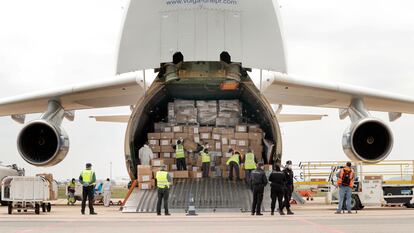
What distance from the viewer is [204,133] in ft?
64.7

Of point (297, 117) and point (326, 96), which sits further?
point (297, 117)

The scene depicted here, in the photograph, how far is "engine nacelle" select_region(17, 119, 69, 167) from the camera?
18188 millimetres

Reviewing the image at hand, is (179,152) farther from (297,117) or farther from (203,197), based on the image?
(297,117)

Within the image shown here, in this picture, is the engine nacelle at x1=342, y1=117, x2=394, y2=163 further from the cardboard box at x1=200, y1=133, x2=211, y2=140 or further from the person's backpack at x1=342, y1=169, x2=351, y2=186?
the cardboard box at x1=200, y1=133, x2=211, y2=140

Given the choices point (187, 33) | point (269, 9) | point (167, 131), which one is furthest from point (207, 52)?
point (167, 131)

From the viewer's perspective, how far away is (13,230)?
35.9 feet

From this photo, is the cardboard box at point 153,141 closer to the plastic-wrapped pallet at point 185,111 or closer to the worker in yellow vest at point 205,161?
the plastic-wrapped pallet at point 185,111

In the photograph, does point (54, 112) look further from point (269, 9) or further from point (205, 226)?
point (205, 226)

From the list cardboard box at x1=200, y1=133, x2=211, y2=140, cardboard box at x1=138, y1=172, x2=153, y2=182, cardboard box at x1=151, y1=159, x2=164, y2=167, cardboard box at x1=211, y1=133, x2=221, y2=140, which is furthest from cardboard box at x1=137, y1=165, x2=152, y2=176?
cardboard box at x1=211, y1=133, x2=221, y2=140

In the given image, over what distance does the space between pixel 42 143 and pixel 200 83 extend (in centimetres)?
424

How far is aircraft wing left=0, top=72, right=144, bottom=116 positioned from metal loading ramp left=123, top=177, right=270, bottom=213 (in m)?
2.69

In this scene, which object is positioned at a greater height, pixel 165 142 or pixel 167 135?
pixel 167 135

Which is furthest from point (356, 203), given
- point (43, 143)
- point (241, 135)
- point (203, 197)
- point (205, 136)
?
point (43, 143)

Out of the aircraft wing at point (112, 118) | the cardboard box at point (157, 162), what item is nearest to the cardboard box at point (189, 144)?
the cardboard box at point (157, 162)
